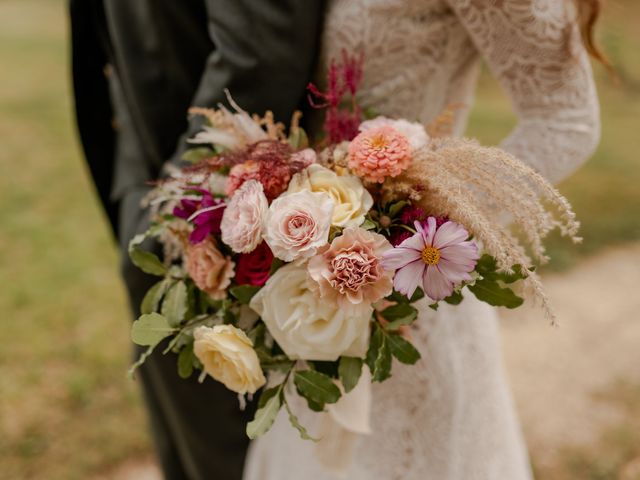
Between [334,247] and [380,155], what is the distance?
0.17 metres

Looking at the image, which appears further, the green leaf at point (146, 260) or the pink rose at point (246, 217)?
the green leaf at point (146, 260)

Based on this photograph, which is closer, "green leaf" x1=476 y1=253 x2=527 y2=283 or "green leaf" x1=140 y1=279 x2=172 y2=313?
"green leaf" x1=476 y1=253 x2=527 y2=283

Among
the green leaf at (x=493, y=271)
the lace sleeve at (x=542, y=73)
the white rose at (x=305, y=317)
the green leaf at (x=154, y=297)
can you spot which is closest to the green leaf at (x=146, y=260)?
the green leaf at (x=154, y=297)

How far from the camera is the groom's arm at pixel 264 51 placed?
1319 millimetres

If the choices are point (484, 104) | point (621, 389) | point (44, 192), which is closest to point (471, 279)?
point (621, 389)

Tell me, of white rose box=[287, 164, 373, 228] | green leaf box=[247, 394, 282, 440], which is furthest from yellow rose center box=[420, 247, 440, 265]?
green leaf box=[247, 394, 282, 440]

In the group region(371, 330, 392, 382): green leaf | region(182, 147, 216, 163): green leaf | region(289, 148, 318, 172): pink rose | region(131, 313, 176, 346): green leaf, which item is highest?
region(289, 148, 318, 172): pink rose

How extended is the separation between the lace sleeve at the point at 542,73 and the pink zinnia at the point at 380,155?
1.11 ft

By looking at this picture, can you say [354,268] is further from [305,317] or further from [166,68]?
[166,68]

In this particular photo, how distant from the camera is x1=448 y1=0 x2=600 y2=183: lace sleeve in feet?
3.88

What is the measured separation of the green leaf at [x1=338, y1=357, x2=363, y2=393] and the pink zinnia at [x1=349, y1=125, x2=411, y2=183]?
12.1 inches

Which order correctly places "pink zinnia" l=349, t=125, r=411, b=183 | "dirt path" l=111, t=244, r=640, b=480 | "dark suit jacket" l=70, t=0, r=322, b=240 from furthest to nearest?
→ 1. "dirt path" l=111, t=244, r=640, b=480
2. "dark suit jacket" l=70, t=0, r=322, b=240
3. "pink zinnia" l=349, t=125, r=411, b=183

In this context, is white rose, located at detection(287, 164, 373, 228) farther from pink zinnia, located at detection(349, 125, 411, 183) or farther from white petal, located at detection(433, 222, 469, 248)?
white petal, located at detection(433, 222, 469, 248)

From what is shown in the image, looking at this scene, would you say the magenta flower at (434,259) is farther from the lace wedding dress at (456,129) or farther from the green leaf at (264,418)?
the lace wedding dress at (456,129)
